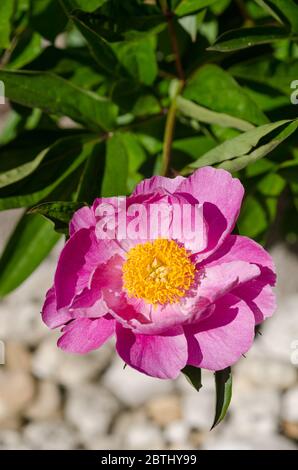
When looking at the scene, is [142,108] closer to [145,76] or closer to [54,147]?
[145,76]

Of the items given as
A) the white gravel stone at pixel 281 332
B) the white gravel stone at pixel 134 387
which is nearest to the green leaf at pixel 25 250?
the white gravel stone at pixel 134 387

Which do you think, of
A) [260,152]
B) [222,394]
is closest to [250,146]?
[260,152]

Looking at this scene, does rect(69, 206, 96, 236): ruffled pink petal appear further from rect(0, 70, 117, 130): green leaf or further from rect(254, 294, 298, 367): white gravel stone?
rect(254, 294, 298, 367): white gravel stone

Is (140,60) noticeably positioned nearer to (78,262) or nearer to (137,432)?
(78,262)

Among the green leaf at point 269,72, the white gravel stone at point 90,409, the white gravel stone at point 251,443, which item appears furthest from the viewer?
the white gravel stone at point 90,409

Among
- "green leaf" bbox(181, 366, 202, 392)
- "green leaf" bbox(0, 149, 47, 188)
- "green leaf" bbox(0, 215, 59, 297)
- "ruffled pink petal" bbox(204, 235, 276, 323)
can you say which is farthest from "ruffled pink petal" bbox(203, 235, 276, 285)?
"green leaf" bbox(0, 215, 59, 297)

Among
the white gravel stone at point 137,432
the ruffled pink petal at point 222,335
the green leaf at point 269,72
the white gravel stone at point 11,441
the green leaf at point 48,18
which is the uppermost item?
the green leaf at point 48,18

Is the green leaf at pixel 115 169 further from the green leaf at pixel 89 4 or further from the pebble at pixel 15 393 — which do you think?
the pebble at pixel 15 393

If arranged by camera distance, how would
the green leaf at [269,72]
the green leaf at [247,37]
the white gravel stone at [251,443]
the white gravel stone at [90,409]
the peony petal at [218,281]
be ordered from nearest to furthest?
1. the peony petal at [218,281]
2. the green leaf at [247,37]
3. the green leaf at [269,72]
4. the white gravel stone at [251,443]
5. the white gravel stone at [90,409]
